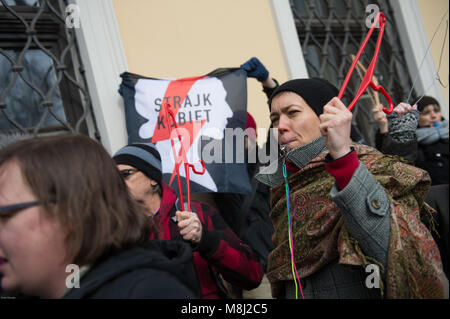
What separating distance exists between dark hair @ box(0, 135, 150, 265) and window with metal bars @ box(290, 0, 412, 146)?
113 inches

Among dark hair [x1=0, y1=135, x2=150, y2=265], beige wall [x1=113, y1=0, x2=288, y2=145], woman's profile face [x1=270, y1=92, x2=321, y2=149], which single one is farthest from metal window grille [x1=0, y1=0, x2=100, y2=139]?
dark hair [x1=0, y1=135, x2=150, y2=265]

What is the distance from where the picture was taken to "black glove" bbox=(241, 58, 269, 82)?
2.60 m

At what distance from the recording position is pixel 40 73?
2.58m

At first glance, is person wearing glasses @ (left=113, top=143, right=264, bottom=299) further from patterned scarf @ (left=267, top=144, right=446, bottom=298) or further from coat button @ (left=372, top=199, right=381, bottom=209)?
coat button @ (left=372, top=199, right=381, bottom=209)

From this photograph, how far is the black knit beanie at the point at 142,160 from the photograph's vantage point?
77.9 inches

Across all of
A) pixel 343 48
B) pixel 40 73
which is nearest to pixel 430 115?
pixel 343 48

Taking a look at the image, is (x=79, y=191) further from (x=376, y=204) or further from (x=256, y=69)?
(x=256, y=69)

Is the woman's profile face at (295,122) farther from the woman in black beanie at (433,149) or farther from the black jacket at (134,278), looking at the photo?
the woman in black beanie at (433,149)

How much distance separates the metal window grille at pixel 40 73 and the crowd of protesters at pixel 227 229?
0.75 m

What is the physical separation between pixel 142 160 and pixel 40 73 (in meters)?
1.05

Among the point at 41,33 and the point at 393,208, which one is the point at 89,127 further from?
the point at 393,208

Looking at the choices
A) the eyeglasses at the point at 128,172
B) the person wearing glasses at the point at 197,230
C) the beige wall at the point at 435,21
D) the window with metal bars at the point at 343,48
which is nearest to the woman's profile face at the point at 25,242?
the person wearing glasses at the point at 197,230
